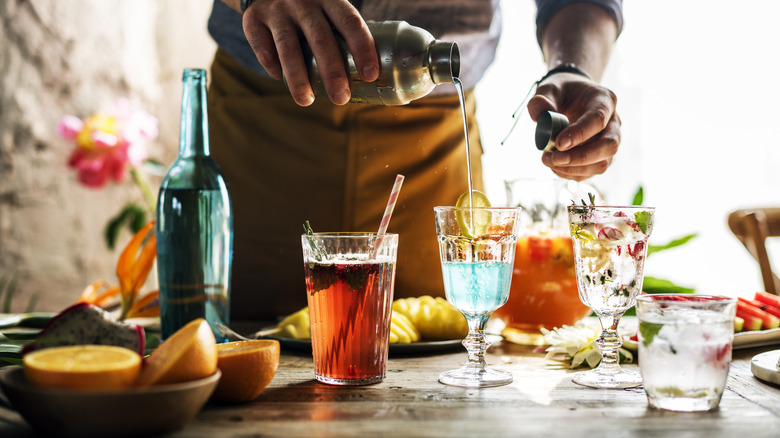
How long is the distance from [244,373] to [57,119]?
9.22 ft

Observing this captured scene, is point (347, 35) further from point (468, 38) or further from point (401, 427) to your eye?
point (468, 38)

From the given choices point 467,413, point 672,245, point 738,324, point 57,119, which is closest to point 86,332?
point 467,413

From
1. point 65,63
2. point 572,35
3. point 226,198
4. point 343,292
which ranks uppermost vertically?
point 65,63

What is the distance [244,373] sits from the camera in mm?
891

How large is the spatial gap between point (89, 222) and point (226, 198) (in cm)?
234

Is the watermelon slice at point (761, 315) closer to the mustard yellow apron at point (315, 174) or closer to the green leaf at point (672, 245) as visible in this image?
the green leaf at point (672, 245)

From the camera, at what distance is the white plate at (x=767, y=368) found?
1.02 meters

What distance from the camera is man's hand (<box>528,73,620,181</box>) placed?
50.6 inches

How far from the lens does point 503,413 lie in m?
0.87

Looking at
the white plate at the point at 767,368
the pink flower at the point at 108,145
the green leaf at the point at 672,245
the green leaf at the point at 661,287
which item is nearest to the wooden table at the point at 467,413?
the white plate at the point at 767,368

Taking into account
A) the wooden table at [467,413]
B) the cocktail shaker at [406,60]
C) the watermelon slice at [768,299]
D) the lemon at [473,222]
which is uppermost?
the cocktail shaker at [406,60]

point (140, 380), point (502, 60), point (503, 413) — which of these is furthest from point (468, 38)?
point (502, 60)

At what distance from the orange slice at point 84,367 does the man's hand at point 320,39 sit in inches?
20.9

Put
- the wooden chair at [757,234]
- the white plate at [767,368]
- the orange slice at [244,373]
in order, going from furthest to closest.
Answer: the wooden chair at [757,234]
the white plate at [767,368]
the orange slice at [244,373]
